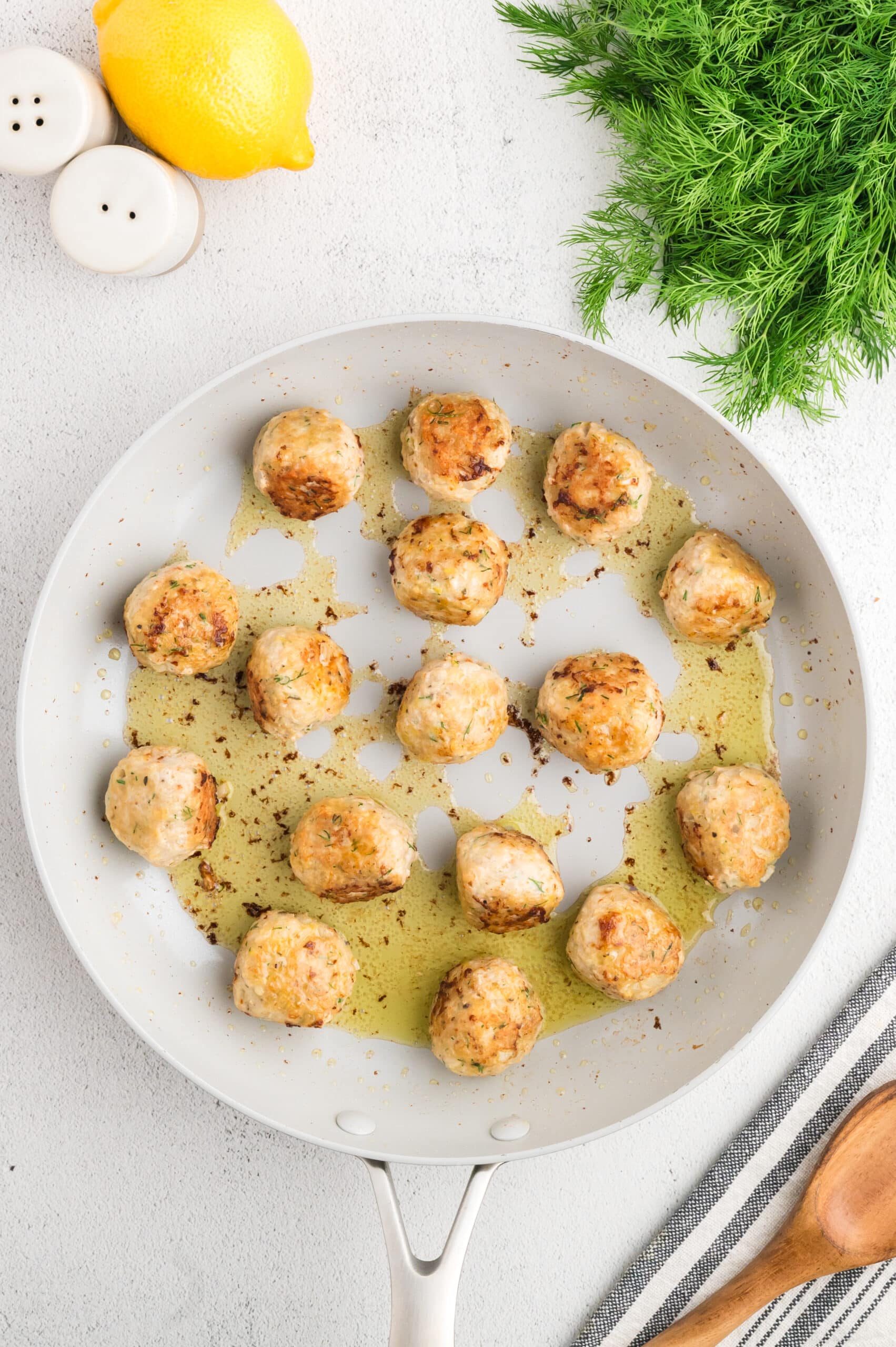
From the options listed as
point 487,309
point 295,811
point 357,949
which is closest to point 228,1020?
point 357,949

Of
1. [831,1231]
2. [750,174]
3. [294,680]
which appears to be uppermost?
[750,174]

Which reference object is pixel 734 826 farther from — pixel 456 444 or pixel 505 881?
pixel 456 444

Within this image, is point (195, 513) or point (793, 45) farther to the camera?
point (195, 513)

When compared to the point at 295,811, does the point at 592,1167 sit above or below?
below

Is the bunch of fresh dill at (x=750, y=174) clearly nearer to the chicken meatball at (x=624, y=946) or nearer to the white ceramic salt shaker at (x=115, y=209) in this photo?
the white ceramic salt shaker at (x=115, y=209)

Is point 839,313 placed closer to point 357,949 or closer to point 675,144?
point 675,144

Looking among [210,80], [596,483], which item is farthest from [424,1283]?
[210,80]

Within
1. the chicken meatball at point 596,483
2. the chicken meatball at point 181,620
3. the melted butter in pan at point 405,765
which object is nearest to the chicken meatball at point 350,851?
the melted butter in pan at point 405,765
